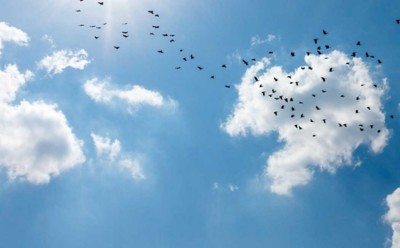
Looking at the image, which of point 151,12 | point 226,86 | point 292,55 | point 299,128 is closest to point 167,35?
point 151,12

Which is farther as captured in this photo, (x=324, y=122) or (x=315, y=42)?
(x=324, y=122)

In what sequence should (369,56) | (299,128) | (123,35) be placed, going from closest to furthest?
1. (123,35)
2. (369,56)
3. (299,128)

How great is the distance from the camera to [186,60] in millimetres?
55031

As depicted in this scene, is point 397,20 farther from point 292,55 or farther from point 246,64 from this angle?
point 246,64

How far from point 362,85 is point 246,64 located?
13593 mm

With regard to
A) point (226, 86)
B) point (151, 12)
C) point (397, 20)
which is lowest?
point (226, 86)

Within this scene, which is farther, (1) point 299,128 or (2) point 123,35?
(1) point 299,128

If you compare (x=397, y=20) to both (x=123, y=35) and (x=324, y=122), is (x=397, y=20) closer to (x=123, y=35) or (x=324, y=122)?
(x=324, y=122)

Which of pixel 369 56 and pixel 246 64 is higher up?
pixel 369 56

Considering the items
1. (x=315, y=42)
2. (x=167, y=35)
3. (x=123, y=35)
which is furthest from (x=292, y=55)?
(x=123, y=35)

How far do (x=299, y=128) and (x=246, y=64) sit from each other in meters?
12.9

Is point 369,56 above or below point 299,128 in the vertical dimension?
above

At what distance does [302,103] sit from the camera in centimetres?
5728

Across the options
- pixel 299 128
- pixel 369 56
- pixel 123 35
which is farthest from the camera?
pixel 299 128
